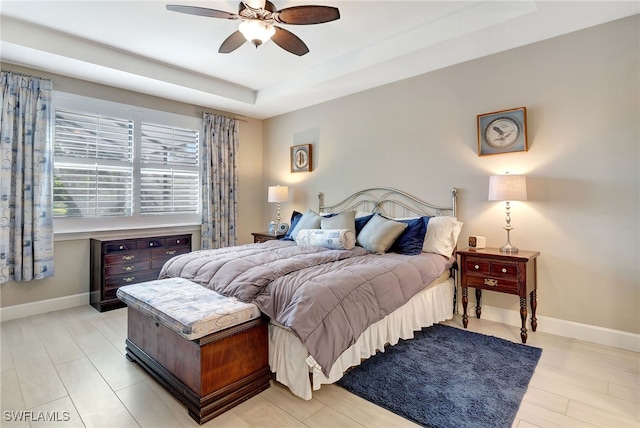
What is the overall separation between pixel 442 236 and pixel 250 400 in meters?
2.26

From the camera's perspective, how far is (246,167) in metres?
5.54

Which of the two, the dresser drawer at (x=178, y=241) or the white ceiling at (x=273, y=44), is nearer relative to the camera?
the white ceiling at (x=273, y=44)

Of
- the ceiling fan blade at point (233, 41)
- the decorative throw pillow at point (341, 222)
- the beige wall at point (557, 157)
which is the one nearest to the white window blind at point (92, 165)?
the ceiling fan blade at point (233, 41)

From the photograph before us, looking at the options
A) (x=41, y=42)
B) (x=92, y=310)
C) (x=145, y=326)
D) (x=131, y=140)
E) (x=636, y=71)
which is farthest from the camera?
(x=131, y=140)

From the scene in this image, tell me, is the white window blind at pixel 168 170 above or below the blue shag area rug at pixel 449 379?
above

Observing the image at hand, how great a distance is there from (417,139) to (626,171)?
185 cm

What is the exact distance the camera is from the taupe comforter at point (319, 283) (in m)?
1.89

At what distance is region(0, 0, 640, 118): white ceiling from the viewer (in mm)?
2666

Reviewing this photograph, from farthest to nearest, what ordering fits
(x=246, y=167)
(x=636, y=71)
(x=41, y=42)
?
(x=246, y=167), (x=41, y=42), (x=636, y=71)

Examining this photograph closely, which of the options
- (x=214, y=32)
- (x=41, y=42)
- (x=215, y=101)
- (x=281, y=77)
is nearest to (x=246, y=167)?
(x=215, y=101)

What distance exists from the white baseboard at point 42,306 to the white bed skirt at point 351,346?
2.99m

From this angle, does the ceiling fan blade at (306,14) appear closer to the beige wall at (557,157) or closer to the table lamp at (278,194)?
the beige wall at (557,157)

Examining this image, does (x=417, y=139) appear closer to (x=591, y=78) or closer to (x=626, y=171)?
(x=591, y=78)

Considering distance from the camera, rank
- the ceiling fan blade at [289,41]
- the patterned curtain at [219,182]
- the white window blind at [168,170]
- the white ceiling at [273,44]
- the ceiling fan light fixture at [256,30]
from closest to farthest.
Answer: the ceiling fan light fixture at [256,30] → the ceiling fan blade at [289,41] → the white ceiling at [273,44] → the white window blind at [168,170] → the patterned curtain at [219,182]
